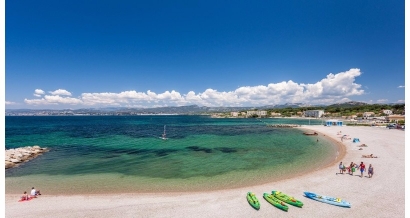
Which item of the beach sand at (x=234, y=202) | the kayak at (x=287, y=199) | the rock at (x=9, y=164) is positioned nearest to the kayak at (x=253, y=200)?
the beach sand at (x=234, y=202)

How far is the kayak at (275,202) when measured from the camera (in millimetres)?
14891

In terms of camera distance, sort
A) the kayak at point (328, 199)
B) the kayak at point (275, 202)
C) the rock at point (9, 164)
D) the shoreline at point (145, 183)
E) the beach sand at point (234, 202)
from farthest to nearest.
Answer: the rock at point (9, 164), the shoreline at point (145, 183), the kayak at point (328, 199), the kayak at point (275, 202), the beach sand at point (234, 202)

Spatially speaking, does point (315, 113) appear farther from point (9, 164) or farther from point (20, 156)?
point (9, 164)

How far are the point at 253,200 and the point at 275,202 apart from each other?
59.7 inches

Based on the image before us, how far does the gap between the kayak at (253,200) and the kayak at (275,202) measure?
0.89 meters

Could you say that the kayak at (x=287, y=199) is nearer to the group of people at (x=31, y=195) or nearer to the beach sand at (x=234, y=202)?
the beach sand at (x=234, y=202)

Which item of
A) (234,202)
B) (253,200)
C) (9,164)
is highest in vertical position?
(253,200)

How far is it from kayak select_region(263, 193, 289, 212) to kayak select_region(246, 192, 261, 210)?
89 cm

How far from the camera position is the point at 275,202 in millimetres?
15750

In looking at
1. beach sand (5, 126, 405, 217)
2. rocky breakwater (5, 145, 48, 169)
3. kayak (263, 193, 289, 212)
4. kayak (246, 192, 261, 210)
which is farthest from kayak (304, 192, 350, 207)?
rocky breakwater (5, 145, 48, 169)

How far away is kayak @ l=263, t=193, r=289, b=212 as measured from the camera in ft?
48.9

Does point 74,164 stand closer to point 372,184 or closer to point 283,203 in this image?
point 283,203

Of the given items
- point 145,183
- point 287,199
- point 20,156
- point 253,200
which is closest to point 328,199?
point 287,199

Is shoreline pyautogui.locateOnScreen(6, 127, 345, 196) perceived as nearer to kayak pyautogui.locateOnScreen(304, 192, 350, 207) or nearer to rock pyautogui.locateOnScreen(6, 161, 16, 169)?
kayak pyautogui.locateOnScreen(304, 192, 350, 207)
